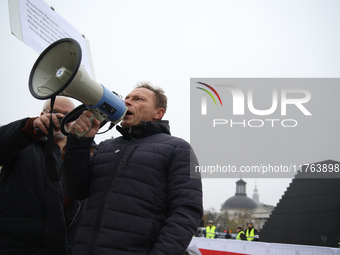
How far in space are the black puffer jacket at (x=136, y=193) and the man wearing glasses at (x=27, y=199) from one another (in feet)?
0.64

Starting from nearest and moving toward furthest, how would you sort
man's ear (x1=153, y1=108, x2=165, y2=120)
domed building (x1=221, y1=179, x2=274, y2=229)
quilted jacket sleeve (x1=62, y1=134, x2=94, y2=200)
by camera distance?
1. quilted jacket sleeve (x1=62, y1=134, x2=94, y2=200)
2. man's ear (x1=153, y1=108, x2=165, y2=120)
3. domed building (x1=221, y1=179, x2=274, y2=229)

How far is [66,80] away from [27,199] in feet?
2.55

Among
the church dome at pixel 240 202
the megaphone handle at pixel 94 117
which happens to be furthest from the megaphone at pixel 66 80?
the church dome at pixel 240 202

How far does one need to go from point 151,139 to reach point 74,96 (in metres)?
0.52

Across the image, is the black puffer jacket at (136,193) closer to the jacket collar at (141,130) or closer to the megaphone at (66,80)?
the jacket collar at (141,130)

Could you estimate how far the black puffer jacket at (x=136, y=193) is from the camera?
145 cm

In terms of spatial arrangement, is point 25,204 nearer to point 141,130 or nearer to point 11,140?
point 11,140

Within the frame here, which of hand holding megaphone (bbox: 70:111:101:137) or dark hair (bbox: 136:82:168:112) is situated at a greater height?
dark hair (bbox: 136:82:168:112)

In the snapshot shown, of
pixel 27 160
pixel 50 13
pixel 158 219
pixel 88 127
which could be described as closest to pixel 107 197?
pixel 158 219

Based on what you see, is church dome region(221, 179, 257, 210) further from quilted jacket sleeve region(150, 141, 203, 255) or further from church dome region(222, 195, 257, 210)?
quilted jacket sleeve region(150, 141, 203, 255)

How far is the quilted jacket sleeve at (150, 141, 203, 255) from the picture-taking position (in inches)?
55.9

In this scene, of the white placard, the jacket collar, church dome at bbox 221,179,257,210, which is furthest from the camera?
church dome at bbox 221,179,257,210

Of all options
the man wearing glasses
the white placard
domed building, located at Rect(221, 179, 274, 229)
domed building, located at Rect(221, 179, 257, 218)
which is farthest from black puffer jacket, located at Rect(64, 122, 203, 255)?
domed building, located at Rect(221, 179, 257, 218)

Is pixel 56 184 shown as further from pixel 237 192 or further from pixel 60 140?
pixel 237 192
